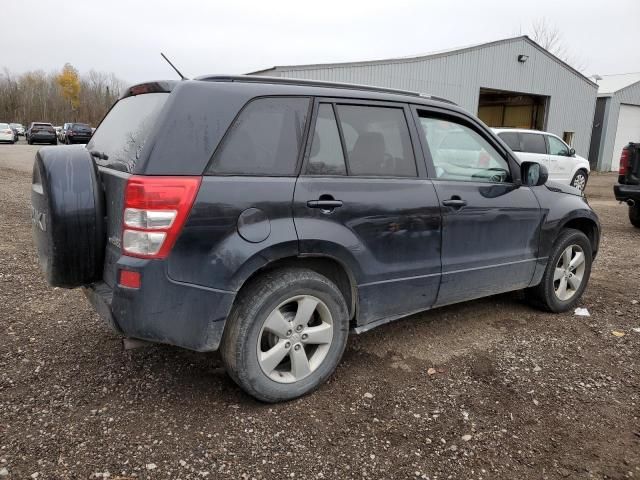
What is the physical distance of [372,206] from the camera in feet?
10.0

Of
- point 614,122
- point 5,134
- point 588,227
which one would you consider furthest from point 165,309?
point 5,134

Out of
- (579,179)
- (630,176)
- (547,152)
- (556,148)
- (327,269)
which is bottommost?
(327,269)

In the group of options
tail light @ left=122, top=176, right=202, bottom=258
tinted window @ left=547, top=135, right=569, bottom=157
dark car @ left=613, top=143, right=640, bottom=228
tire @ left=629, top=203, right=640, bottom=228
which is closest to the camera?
tail light @ left=122, top=176, right=202, bottom=258

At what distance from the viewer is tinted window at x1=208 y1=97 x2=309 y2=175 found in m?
2.64

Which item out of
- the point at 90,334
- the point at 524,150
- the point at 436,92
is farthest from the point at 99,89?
the point at 90,334

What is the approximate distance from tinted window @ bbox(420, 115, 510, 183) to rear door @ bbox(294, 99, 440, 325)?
212 millimetres

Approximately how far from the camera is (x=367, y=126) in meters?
3.20

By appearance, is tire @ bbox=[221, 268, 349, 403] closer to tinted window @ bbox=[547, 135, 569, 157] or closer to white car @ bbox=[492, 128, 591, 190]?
white car @ bbox=[492, 128, 591, 190]

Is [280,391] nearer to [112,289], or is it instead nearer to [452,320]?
[112,289]

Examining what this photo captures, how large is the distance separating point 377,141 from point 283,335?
1.38 meters

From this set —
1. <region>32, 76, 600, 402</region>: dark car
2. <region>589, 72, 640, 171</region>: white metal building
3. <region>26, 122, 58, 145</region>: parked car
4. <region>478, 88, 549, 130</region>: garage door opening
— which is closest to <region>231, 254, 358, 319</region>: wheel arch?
<region>32, 76, 600, 402</region>: dark car

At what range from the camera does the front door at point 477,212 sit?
138 inches

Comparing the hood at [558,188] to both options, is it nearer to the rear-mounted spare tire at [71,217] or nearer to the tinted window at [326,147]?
the tinted window at [326,147]

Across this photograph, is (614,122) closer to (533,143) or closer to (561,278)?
(533,143)
